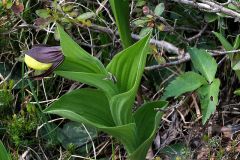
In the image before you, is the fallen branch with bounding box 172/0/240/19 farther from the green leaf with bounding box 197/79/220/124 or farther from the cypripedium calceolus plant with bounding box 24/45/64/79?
the cypripedium calceolus plant with bounding box 24/45/64/79

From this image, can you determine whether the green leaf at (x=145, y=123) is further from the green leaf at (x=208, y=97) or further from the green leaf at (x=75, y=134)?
the green leaf at (x=75, y=134)

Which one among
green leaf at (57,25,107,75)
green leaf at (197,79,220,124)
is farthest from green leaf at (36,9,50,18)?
green leaf at (197,79,220,124)

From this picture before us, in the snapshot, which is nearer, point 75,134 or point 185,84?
point 185,84

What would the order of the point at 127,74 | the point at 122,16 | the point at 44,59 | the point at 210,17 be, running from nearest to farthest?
the point at 44,59
the point at 127,74
the point at 122,16
the point at 210,17

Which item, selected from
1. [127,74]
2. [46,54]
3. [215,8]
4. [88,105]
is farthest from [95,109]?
[215,8]

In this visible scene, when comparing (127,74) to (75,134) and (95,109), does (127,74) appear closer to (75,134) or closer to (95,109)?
(95,109)

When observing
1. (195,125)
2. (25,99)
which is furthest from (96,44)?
(195,125)
